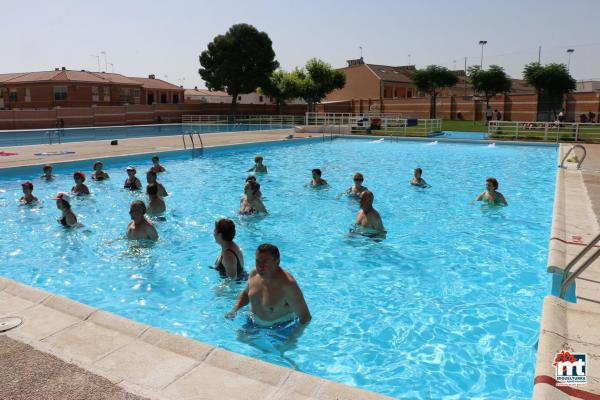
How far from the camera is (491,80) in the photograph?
46.1 meters

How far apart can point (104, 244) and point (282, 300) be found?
4956 millimetres

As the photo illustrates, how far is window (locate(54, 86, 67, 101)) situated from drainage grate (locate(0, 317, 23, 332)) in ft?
166

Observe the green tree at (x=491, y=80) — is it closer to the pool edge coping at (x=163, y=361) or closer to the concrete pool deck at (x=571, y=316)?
the concrete pool deck at (x=571, y=316)

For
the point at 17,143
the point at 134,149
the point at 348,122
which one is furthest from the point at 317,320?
the point at 348,122

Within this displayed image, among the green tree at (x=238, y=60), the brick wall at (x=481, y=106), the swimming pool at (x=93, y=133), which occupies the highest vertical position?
the green tree at (x=238, y=60)

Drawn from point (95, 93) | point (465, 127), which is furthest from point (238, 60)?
point (465, 127)

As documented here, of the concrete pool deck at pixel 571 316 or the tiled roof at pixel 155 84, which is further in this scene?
the tiled roof at pixel 155 84

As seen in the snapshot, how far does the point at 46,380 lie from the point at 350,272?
14.9ft

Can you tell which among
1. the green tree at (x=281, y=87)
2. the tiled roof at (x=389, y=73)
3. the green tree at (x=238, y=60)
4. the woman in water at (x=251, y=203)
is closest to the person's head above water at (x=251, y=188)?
the woman in water at (x=251, y=203)

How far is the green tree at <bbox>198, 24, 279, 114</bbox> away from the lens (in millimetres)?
54938

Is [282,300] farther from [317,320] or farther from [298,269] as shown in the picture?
[298,269]

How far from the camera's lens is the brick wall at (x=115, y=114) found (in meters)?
36.6

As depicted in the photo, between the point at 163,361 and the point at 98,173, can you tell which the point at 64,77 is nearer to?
the point at 98,173

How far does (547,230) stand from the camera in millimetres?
9094
